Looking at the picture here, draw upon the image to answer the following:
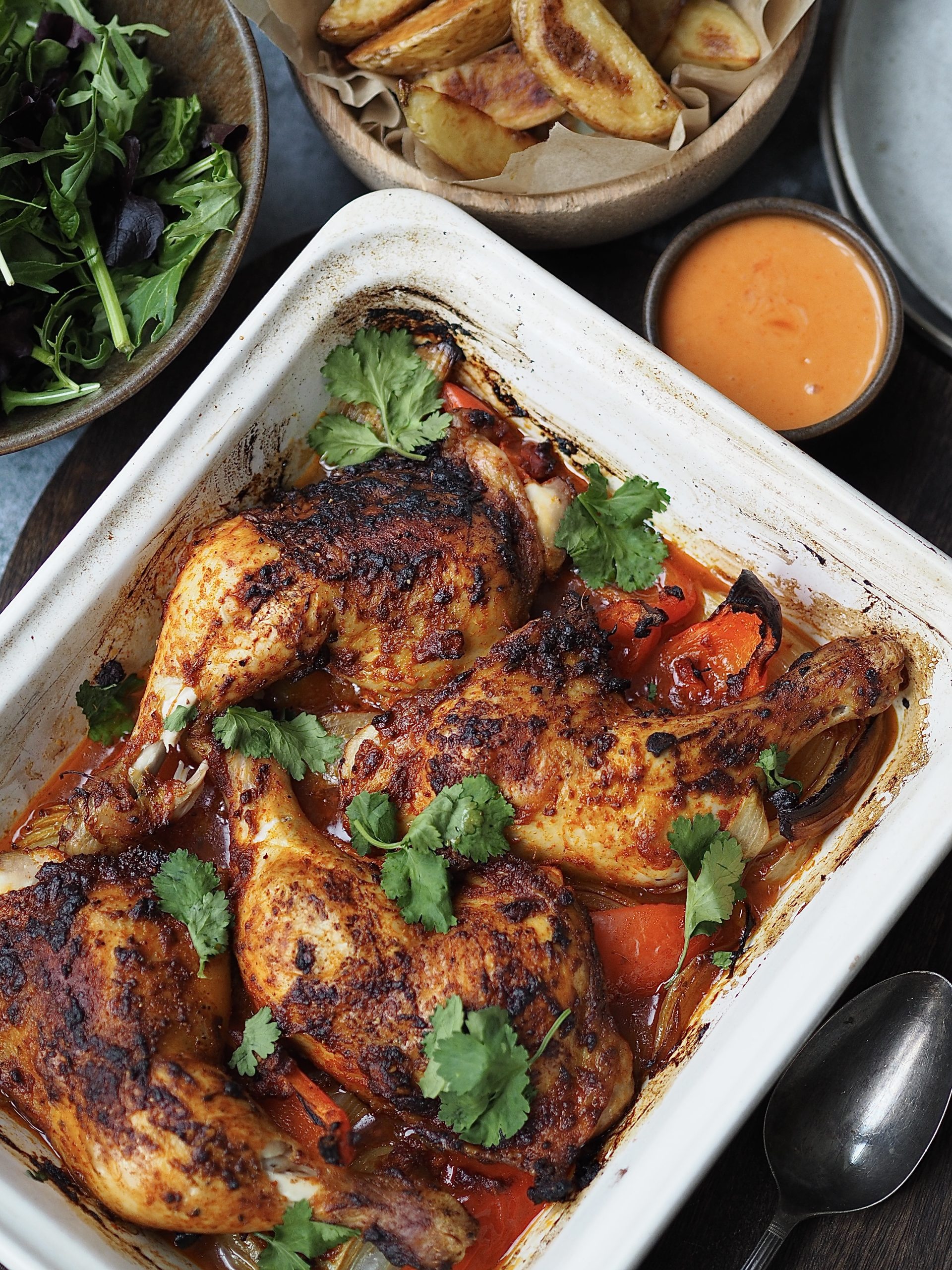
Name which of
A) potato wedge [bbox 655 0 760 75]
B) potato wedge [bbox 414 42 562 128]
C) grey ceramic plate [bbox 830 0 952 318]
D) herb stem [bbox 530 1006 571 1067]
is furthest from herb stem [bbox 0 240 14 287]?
grey ceramic plate [bbox 830 0 952 318]

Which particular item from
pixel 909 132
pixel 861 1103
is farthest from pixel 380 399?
pixel 861 1103

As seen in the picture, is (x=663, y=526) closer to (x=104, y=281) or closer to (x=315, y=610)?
(x=315, y=610)

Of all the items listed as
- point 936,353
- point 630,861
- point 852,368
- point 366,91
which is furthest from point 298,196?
point 630,861

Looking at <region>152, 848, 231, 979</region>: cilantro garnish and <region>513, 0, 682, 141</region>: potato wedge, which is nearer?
<region>152, 848, 231, 979</region>: cilantro garnish

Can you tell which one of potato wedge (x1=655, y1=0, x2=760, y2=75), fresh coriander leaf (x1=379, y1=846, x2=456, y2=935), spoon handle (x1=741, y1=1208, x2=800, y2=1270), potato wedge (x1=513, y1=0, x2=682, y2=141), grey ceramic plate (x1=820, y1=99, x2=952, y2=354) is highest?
potato wedge (x1=513, y1=0, x2=682, y2=141)

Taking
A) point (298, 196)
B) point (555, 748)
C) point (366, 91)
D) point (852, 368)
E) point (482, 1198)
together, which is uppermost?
point (366, 91)

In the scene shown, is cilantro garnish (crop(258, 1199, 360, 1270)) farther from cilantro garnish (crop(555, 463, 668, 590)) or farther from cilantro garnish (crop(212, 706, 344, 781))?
cilantro garnish (crop(555, 463, 668, 590))

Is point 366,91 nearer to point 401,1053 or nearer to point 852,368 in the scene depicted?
point 852,368
